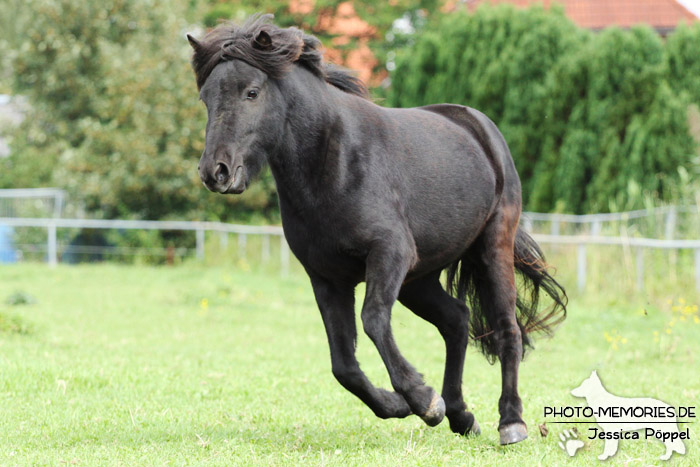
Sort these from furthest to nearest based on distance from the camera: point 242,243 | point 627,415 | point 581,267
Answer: point 242,243, point 581,267, point 627,415

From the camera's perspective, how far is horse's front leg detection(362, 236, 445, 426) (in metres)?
4.90

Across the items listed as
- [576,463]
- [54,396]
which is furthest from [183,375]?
[576,463]

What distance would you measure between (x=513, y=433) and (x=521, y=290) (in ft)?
4.75

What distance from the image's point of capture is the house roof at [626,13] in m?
30.5

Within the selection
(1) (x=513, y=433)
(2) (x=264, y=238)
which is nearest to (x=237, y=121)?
(1) (x=513, y=433)

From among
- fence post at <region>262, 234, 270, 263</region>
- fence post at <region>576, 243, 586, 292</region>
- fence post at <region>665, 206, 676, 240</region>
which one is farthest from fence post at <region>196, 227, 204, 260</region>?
fence post at <region>665, 206, 676, 240</region>

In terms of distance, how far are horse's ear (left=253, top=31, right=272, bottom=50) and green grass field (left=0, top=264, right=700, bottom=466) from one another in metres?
2.16

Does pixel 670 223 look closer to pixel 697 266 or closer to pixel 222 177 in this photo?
pixel 697 266

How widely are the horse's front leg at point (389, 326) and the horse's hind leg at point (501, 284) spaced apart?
3.02 feet

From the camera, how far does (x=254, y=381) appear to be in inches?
314

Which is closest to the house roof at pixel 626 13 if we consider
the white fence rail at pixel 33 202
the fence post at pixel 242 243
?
the fence post at pixel 242 243

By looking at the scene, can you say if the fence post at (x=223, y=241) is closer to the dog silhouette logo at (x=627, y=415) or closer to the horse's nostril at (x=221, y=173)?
the dog silhouette logo at (x=627, y=415)

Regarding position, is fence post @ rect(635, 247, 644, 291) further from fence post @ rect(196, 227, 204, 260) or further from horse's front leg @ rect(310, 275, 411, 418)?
fence post @ rect(196, 227, 204, 260)

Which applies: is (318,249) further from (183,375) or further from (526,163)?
(526,163)
